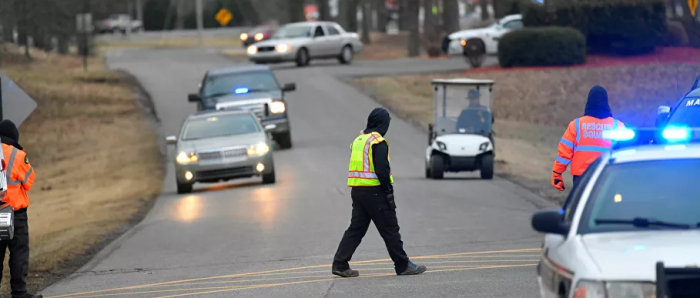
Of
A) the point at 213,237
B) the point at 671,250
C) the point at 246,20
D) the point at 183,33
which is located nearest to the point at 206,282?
the point at 213,237

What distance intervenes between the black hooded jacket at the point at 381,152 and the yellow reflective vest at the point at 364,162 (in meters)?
0.05

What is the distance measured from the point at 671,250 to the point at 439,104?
17.9 m

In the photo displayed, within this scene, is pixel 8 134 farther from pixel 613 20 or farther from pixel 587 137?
pixel 613 20

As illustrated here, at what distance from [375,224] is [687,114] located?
2951mm

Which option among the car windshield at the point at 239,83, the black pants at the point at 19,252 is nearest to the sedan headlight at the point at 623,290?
the black pants at the point at 19,252

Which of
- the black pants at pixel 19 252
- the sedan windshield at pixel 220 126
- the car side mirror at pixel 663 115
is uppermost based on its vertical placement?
the car side mirror at pixel 663 115

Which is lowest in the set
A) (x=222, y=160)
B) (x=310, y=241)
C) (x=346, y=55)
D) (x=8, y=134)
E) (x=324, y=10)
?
(x=346, y=55)

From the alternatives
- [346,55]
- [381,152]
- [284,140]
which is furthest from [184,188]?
[346,55]

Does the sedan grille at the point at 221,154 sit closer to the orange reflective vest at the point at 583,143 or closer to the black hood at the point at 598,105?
the orange reflective vest at the point at 583,143

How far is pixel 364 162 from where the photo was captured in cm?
1174

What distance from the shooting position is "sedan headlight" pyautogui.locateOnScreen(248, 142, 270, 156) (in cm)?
2355

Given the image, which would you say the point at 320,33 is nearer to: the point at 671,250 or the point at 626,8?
the point at 626,8

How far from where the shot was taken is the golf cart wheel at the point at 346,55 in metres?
51.8

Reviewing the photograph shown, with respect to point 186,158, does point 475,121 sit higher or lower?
higher
